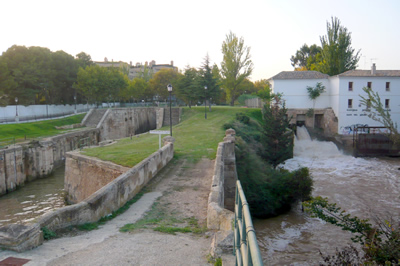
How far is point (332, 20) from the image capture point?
51.2 m

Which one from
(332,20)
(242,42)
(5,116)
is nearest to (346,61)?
(332,20)

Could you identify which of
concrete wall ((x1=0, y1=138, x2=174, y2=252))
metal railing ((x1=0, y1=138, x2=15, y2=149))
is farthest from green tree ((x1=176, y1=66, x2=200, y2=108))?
concrete wall ((x1=0, y1=138, x2=174, y2=252))

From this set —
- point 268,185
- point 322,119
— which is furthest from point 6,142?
point 322,119

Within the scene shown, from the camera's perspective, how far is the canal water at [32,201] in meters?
17.4

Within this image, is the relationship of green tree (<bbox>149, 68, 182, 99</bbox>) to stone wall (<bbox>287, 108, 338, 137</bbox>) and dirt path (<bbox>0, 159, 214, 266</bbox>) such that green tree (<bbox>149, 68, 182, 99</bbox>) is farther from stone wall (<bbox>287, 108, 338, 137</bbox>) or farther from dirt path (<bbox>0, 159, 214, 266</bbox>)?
dirt path (<bbox>0, 159, 214, 266</bbox>)

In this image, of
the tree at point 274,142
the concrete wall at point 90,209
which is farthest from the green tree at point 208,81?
the concrete wall at point 90,209

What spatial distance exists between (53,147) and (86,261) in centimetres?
2433

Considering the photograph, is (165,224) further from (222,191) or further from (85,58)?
(85,58)

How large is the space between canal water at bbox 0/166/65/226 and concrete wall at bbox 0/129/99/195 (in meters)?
0.60

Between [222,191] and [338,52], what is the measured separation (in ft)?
155

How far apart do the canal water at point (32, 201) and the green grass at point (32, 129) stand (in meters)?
5.80

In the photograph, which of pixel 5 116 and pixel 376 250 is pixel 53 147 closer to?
pixel 5 116

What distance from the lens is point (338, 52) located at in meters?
50.3

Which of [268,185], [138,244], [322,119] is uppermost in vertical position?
[322,119]
